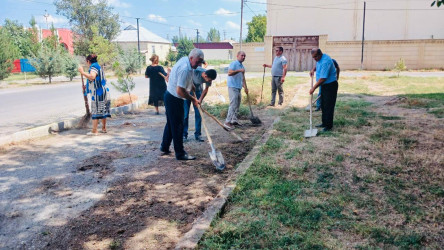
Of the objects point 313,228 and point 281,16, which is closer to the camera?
point 313,228

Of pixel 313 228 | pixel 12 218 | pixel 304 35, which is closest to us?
pixel 313 228

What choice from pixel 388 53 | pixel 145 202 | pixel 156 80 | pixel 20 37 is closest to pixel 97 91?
pixel 156 80

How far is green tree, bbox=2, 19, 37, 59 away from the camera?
137 ft

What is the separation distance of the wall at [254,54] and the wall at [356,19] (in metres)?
4.22

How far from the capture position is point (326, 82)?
22.5 ft

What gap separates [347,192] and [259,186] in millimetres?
975

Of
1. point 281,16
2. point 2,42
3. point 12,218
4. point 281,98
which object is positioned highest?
point 281,16

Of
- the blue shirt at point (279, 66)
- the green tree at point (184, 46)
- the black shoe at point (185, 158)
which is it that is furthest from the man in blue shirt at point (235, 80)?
the green tree at point (184, 46)

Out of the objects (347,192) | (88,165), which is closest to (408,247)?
(347,192)

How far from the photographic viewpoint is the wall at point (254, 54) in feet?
115

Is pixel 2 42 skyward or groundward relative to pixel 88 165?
skyward

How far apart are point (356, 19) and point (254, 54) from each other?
34.6 ft

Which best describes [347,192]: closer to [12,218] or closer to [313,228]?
[313,228]

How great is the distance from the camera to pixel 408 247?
2838 mm
